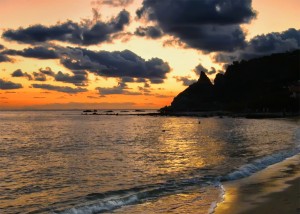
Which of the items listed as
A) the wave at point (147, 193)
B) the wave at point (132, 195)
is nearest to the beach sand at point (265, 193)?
the wave at point (147, 193)

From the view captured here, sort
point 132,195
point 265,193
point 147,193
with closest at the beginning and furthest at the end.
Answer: point 265,193 < point 132,195 < point 147,193

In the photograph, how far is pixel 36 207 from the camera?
16734 millimetres

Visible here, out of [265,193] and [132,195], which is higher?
[265,193]

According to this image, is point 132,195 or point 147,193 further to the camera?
point 147,193

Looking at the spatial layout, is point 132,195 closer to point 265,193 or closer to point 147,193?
point 147,193

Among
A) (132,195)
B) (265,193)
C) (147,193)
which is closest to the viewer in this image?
(265,193)

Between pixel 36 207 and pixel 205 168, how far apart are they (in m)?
14.5

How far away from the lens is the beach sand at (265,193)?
14.7 meters

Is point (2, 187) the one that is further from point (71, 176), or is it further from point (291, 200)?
point (291, 200)

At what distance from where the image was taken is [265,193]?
57.9 feet

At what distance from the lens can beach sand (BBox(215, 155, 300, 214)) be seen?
48.3 ft

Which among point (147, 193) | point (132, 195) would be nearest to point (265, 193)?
point (147, 193)

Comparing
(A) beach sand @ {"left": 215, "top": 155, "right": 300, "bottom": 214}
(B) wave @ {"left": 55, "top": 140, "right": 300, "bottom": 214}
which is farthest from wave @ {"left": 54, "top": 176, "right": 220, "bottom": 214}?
(A) beach sand @ {"left": 215, "top": 155, "right": 300, "bottom": 214}

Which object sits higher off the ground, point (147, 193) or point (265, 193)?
point (265, 193)
